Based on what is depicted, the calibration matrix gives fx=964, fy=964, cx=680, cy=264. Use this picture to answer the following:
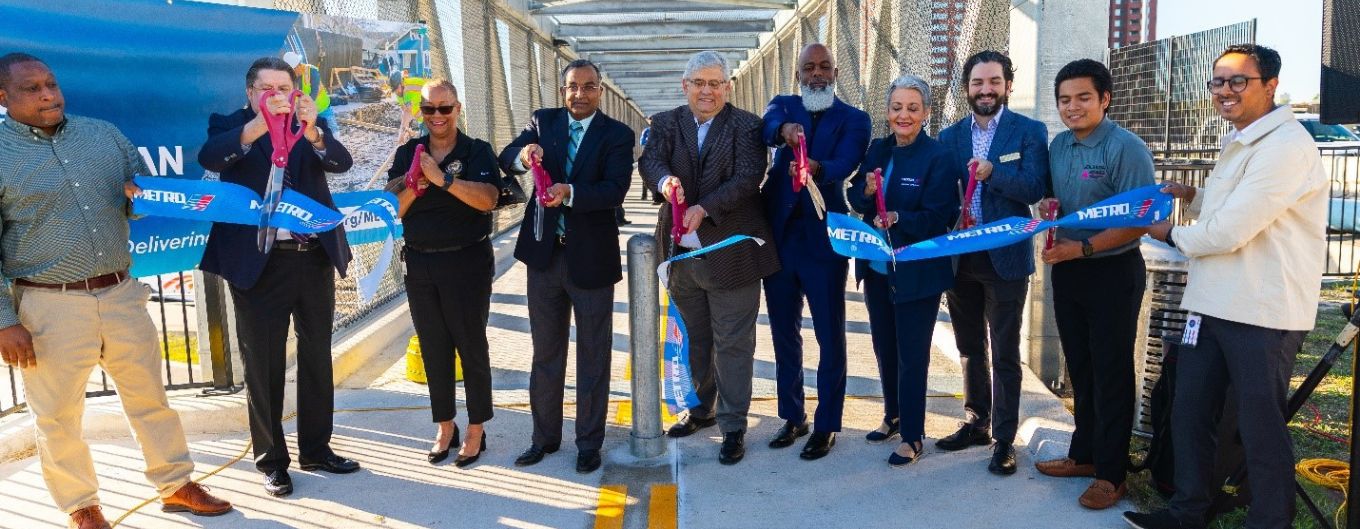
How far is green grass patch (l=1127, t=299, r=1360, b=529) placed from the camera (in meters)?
4.03

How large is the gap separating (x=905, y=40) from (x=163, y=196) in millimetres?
5802

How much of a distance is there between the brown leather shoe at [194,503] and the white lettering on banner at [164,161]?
5.46 ft

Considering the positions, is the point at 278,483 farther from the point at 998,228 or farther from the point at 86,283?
the point at 998,228

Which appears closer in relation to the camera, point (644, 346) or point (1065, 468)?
point (1065, 468)

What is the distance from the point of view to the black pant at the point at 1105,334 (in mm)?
3967

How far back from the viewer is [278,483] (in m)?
4.37

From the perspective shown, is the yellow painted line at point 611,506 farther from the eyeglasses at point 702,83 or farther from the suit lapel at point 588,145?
the eyeglasses at point 702,83

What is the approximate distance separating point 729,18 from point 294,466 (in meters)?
14.8

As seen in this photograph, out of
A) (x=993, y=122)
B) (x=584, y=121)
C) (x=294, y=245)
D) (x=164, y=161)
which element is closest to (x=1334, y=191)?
(x=993, y=122)

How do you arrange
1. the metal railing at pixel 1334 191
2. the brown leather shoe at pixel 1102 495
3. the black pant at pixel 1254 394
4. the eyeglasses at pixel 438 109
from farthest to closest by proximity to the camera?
the metal railing at pixel 1334 191, the eyeglasses at pixel 438 109, the brown leather shoe at pixel 1102 495, the black pant at pixel 1254 394

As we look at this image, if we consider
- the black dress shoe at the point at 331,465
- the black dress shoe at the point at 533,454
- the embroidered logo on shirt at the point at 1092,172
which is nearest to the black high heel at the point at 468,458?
the black dress shoe at the point at 533,454

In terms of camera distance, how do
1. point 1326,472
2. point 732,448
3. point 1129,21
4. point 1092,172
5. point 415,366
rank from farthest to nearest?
1. point 1129,21
2. point 415,366
3. point 732,448
4. point 1326,472
5. point 1092,172

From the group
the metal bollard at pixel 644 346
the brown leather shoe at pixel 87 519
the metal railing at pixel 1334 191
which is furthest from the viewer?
the metal railing at pixel 1334 191

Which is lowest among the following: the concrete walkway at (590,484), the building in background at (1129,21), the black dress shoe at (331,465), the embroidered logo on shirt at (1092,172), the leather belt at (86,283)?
the concrete walkway at (590,484)
